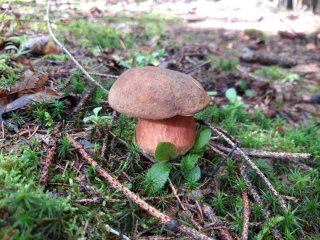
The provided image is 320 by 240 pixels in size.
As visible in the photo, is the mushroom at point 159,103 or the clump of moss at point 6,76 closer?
the mushroom at point 159,103

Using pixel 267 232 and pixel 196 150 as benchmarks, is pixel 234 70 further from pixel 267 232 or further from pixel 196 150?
pixel 267 232

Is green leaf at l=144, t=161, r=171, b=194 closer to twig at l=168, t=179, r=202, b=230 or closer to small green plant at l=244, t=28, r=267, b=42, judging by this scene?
twig at l=168, t=179, r=202, b=230

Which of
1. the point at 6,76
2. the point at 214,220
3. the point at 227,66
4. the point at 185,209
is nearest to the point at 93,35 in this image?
the point at 227,66

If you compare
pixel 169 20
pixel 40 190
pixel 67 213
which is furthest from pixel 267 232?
pixel 169 20

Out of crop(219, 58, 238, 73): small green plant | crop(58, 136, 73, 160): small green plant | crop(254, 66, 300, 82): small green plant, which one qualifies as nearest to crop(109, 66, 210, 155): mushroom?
crop(58, 136, 73, 160): small green plant

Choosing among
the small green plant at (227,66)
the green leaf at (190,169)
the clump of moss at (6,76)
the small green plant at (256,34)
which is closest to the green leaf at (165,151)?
the green leaf at (190,169)

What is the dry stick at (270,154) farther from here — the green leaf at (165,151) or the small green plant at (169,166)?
the green leaf at (165,151)
